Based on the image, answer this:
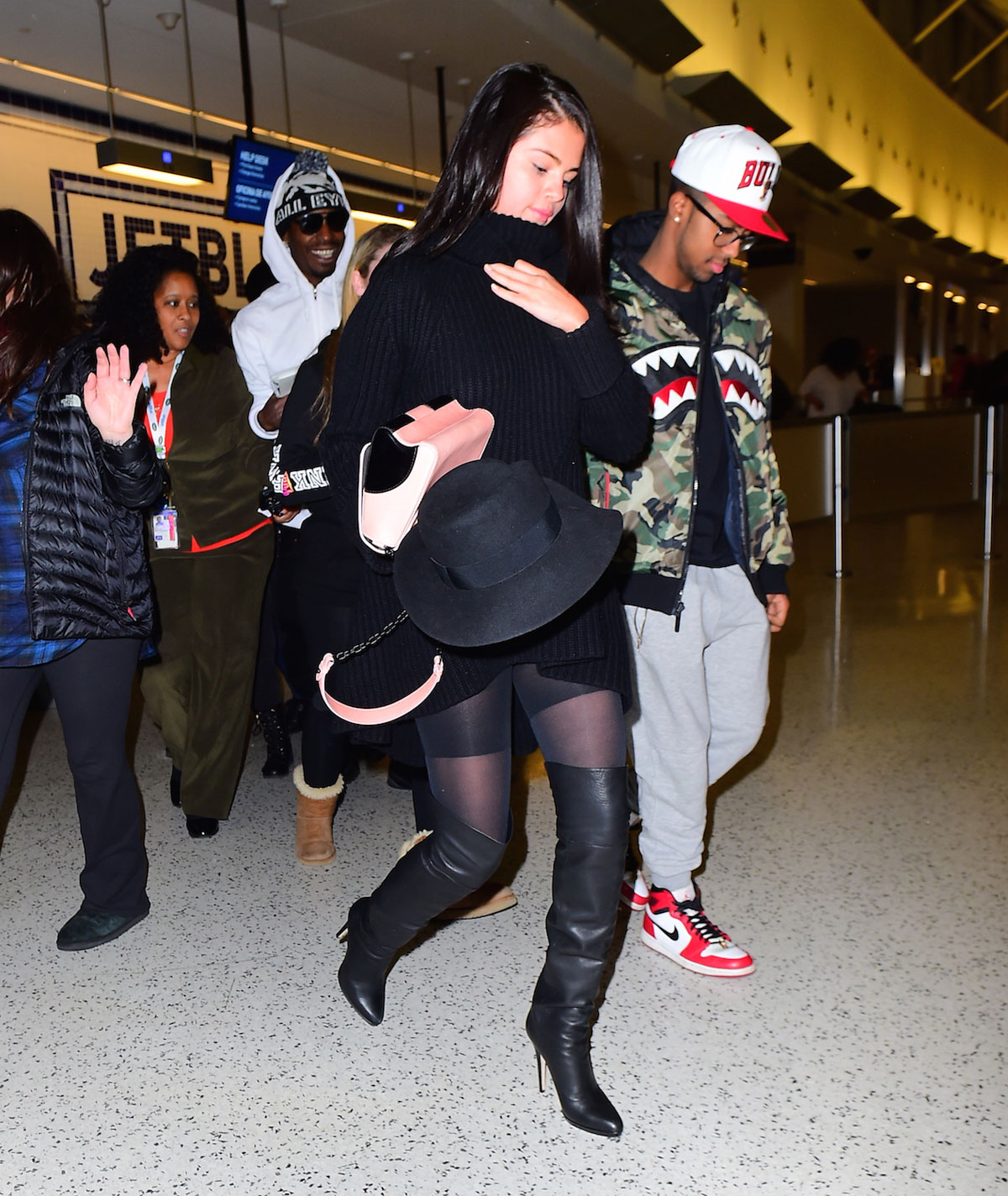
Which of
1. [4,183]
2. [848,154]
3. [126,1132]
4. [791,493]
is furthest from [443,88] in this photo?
[126,1132]

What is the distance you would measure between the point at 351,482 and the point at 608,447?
40cm

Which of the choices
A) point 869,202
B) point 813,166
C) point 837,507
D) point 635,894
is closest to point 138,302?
point 635,894

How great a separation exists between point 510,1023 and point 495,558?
0.96 meters

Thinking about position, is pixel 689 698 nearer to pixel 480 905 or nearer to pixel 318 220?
pixel 480 905

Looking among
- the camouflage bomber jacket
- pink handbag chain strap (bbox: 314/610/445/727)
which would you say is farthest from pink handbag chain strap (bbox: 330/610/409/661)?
the camouflage bomber jacket

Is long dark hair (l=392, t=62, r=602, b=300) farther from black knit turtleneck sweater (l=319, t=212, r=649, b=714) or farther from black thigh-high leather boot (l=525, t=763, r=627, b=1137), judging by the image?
black thigh-high leather boot (l=525, t=763, r=627, b=1137)

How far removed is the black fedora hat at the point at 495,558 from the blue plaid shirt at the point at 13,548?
941 millimetres

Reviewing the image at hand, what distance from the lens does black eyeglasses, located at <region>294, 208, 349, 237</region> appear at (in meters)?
2.94

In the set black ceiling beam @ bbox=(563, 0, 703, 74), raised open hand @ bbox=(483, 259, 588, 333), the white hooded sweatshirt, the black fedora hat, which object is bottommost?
the black fedora hat

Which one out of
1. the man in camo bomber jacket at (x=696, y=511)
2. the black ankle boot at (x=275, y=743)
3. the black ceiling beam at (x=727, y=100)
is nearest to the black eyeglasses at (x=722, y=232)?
the man in camo bomber jacket at (x=696, y=511)

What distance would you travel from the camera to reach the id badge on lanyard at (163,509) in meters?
2.80

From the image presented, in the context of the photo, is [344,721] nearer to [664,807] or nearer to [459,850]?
[459,850]

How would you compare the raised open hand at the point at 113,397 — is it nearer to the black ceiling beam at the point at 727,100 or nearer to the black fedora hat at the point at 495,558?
the black fedora hat at the point at 495,558

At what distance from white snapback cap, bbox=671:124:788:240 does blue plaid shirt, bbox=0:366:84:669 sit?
1315mm
